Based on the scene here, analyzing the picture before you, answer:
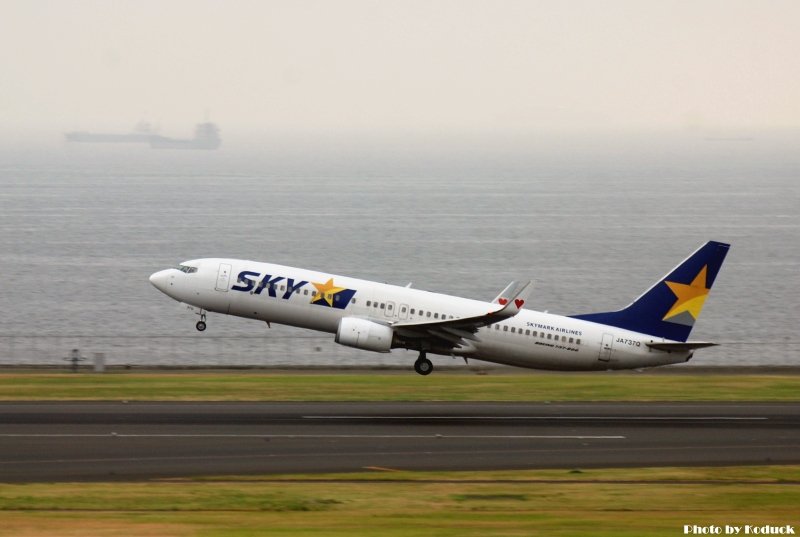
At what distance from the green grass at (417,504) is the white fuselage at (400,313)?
17.1 meters

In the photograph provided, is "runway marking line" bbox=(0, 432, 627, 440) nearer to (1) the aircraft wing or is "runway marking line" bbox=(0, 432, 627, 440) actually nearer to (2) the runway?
(2) the runway

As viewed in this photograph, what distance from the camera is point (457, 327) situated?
159 feet

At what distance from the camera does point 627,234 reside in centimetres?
19738

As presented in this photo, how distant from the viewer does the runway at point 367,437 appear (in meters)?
33.1

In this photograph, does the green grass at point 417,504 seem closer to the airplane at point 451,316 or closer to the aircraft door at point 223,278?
the airplane at point 451,316

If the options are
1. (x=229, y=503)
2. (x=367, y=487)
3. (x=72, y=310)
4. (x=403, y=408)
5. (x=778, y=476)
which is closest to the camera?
(x=229, y=503)

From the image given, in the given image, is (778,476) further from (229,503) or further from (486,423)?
(229,503)

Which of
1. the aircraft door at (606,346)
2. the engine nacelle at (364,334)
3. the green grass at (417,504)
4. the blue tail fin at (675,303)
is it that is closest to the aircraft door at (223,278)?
the engine nacelle at (364,334)

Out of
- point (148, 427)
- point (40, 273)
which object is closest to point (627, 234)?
point (40, 273)

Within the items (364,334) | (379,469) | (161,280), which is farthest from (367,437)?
(161,280)

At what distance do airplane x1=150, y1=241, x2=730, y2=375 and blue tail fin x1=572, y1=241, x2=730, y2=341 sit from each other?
0.04 meters

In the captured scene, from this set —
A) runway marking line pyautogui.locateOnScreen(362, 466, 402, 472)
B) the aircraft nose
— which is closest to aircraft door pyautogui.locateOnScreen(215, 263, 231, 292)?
the aircraft nose

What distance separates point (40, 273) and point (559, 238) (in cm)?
8406

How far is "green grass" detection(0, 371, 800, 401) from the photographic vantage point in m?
46.3
